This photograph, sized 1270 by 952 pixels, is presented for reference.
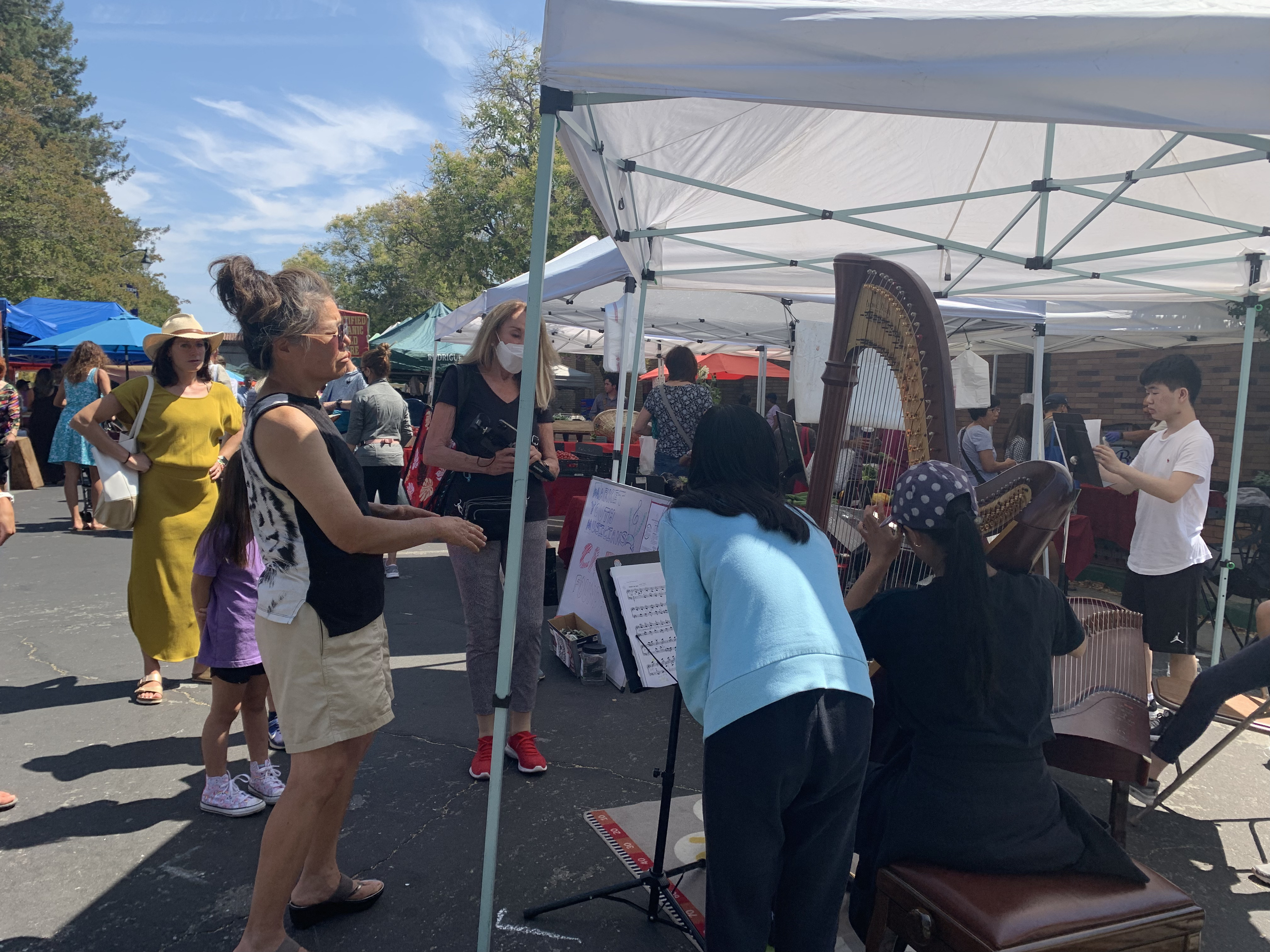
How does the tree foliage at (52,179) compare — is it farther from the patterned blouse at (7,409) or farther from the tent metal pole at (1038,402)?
the tent metal pole at (1038,402)

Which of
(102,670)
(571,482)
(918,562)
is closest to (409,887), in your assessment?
(918,562)

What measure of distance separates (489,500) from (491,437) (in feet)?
0.88

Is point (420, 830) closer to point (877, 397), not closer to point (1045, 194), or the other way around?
point (877, 397)

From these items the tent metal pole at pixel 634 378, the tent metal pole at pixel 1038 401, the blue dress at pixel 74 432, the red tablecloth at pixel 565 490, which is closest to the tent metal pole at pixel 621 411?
Answer: the tent metal pole at pixel 634 378

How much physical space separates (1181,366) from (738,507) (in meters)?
3.42

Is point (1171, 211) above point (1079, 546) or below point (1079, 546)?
above

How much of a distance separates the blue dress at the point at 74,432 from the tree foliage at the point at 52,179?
13340 millimetres

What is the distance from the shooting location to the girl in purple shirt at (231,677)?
308 centimetres

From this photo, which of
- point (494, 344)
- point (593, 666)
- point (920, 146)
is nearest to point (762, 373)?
point (920, 146)

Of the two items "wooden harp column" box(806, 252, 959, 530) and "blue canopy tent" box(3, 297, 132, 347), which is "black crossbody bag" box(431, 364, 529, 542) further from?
"blue canopy tent" box(3, 297, 132, 347)

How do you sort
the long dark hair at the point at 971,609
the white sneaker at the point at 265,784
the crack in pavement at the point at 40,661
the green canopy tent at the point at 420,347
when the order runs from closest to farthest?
1. the long dark hair at the point at 971,609
2. the white sneaker at the point at 265,784
3. the crack in pavement at the point at 40,661
4. the green canopy tent at the point at 420,347

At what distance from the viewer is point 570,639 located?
16.3 feet

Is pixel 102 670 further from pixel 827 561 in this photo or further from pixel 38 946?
pixel 827 561

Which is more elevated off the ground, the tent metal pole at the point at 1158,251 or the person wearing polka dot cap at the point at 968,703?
the tent metal pole at the point at 1158,251
